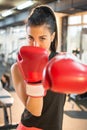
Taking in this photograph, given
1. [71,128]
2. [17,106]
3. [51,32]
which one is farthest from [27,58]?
[17,106]

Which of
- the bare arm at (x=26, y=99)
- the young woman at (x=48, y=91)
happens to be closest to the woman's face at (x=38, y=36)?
the young woman at (x=48, y=91)

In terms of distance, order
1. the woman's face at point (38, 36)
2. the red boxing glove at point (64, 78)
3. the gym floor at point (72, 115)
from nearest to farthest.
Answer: the red boxing glove at point (64, 78), the woman's face at point (38, 36), the gym floor at point (72, 115)

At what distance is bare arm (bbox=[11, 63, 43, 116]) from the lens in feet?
3.12

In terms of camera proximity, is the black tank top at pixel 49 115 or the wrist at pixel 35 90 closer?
the wrist at pixel 35 90

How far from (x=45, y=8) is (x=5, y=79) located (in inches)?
178

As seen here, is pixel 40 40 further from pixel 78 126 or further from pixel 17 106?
pixel 17 106

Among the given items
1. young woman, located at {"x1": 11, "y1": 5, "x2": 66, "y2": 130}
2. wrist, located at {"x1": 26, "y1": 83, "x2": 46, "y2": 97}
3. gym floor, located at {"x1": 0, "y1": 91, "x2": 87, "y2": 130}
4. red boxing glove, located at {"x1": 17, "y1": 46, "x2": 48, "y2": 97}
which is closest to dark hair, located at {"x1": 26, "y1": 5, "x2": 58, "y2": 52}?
young woman, located at {"x1": 11, "y1": 5, "x2": 66, "y2": 130}

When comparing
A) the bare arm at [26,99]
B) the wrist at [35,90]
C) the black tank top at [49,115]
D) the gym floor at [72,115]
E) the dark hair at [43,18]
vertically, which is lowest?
the gym floor at [72,115]

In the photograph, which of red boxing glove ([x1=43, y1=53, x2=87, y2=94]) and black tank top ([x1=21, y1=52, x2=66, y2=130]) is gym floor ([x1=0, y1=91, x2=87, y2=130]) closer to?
black tank top ([x1=21, y1=52, x2=66, y2=130])

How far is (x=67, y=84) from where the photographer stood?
77 cm

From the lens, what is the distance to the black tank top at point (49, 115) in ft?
3.63

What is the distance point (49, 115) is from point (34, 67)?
1.04ft

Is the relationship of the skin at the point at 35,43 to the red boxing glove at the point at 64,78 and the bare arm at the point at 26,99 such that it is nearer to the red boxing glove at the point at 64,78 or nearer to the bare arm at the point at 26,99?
the bare arm at the point at 26,99

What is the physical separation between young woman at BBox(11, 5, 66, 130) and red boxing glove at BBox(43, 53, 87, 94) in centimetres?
22
